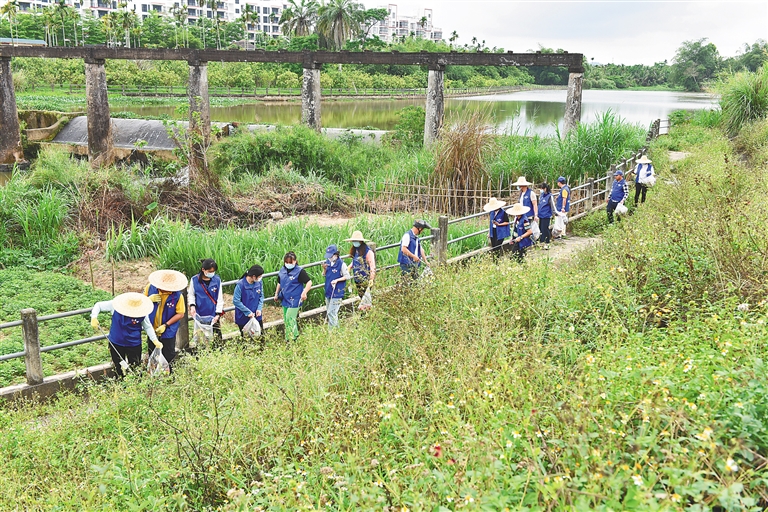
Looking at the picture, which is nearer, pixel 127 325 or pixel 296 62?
pixel 127 325

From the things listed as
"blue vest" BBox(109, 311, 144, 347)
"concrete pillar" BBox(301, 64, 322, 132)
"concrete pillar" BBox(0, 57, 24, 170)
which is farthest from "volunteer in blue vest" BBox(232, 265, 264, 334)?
"concrete pillar" BBox(0, 57, 24, 170)

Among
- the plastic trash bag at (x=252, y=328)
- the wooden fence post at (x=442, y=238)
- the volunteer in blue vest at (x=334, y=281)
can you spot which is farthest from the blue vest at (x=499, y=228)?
the plastic trash bag at (x=252, y=328)

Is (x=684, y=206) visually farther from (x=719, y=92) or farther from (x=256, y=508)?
(x=719, y=92)

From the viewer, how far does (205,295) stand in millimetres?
6750

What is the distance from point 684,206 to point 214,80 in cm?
5016

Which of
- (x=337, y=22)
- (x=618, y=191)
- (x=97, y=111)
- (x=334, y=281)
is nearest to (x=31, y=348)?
(x=334, y=281)

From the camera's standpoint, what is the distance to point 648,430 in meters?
3.26

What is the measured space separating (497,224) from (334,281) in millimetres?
3217

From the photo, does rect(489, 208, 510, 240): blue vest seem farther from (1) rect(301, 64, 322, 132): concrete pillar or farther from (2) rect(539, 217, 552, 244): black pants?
(1) rect(301, 64, 322, 132): concrete pillar

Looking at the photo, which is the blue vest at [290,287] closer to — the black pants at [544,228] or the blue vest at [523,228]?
the blue vest at [523,228]

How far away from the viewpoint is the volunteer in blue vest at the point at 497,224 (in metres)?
9.35

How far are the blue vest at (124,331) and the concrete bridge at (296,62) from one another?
1079 cm

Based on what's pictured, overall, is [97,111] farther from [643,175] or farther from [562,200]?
[643,175]

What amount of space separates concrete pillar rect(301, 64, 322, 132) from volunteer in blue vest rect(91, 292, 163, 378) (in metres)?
14.8
